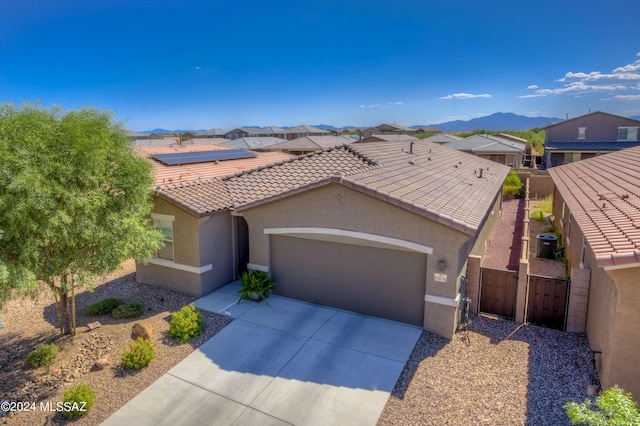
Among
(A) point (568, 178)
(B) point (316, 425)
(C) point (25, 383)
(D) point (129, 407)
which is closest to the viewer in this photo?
(B) point (316, 425)

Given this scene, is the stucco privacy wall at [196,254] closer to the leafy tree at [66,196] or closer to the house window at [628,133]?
the leafy tree at [66,196]

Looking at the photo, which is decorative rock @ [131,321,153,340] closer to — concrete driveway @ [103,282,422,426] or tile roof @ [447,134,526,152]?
concrete driveway @ [103,282,422,426]

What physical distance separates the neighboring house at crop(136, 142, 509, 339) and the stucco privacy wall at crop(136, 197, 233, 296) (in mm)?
36

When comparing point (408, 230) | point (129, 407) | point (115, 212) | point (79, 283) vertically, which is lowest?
point (129, 407)

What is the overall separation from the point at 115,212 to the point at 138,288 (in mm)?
5783

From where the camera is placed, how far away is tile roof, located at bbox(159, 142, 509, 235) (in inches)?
417

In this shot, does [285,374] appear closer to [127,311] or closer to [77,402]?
[77,402]

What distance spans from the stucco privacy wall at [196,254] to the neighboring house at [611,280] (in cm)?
1055

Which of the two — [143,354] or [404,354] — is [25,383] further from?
[404,354]

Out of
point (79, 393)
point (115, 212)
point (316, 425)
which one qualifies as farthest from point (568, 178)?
point (79, 393)

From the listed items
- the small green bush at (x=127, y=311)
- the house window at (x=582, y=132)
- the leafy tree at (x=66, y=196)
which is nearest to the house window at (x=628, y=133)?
the house window at (x=582, y=132)

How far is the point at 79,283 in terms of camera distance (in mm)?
9242

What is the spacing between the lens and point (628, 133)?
4512 centimetres

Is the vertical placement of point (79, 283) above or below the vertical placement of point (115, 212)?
below
